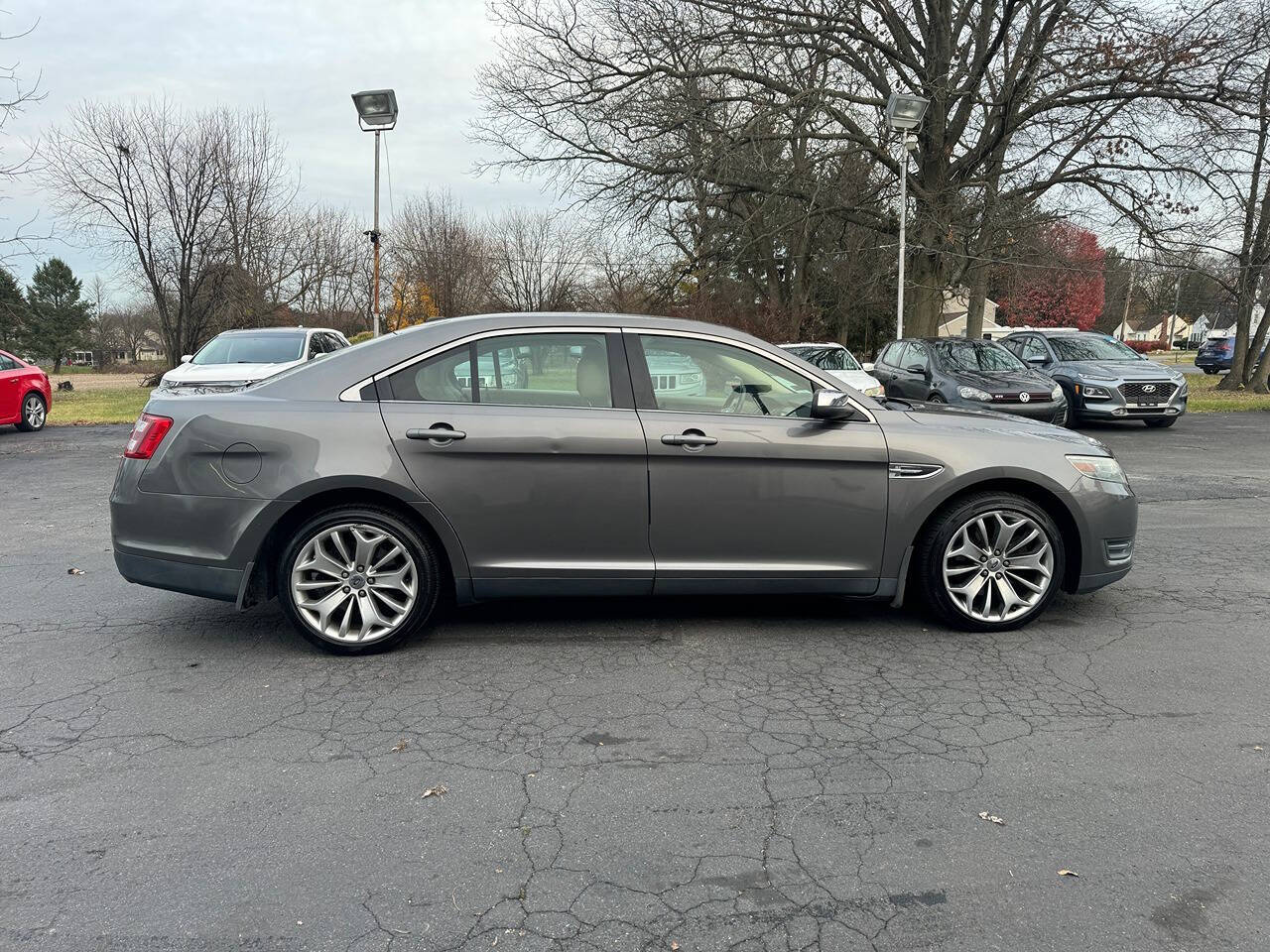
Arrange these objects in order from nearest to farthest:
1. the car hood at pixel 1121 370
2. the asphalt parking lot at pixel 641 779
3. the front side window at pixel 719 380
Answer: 1. the asphalt parking lot at pixel 641 779
2. the front side window at pixel 719 380
3. the car hood at pixel 1121 370

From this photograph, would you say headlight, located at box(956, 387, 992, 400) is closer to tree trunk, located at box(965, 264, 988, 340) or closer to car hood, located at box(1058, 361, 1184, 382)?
car hood, located at box(1058, 361, 1184, 382)

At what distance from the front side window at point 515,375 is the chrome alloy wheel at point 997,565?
78.5 inches

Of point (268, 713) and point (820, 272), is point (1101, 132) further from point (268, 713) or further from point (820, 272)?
point (268, 713)

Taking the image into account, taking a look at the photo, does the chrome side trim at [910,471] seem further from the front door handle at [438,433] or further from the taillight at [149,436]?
the taillight at [149,436]

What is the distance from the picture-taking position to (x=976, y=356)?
14992 mm

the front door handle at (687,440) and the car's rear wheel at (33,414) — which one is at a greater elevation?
the front door handle at (687,440)

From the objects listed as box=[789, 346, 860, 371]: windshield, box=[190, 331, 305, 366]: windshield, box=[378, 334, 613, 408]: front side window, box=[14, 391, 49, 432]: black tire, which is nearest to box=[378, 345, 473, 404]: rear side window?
box=[378, 334, 613, 408]: front side window

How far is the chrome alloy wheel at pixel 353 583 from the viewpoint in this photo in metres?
4.21

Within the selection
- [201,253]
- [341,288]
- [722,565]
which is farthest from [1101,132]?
[341,288]

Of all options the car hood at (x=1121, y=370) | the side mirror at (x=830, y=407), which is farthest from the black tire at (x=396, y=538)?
the car hood at (x=1121, y=370)

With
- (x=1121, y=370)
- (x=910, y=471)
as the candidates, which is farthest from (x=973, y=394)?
(x=910, y=471)

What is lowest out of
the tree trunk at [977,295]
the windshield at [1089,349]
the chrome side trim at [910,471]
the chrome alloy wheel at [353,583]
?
the chrome alloy wheel at [353,583]

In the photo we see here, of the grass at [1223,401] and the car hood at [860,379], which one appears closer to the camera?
the car hood at [860,379]

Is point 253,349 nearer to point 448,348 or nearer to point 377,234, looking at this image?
point 377,234
